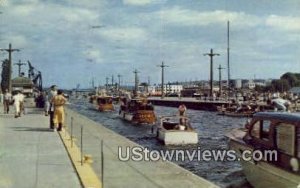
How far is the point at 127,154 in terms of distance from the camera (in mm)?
16734

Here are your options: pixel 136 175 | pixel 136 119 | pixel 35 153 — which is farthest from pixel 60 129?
pixel 136 119

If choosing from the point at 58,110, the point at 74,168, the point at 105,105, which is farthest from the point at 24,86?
the point at 74,168

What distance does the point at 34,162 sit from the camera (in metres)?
14.4

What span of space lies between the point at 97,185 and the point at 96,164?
318 centimetres

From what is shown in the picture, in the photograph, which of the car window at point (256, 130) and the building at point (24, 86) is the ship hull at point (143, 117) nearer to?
the building at point (24, 86)

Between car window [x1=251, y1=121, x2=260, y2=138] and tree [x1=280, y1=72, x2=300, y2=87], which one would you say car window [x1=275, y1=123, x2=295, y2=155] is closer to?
car window [x1=251, y1=121, x2=260, y2=138]

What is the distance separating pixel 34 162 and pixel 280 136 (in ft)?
21.2

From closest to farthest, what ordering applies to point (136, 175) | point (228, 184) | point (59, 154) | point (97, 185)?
point (97, 185) → point (136, 175) → point (59, 154) → point (228, 184)

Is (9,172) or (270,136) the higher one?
(270,136)

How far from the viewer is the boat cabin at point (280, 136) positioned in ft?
36.6

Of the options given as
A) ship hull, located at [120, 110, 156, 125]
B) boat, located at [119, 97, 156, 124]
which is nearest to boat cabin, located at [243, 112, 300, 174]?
ship hull, located at [120, 110, 156, 125]

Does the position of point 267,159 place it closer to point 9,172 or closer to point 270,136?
point 270,136

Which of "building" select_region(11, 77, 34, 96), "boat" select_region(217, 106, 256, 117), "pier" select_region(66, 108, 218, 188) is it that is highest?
Result: "building" select_region(11, 77, 34, 96)

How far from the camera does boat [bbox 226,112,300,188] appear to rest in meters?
11.1
